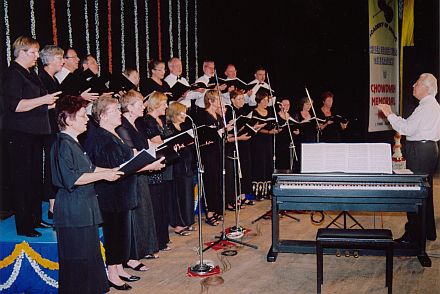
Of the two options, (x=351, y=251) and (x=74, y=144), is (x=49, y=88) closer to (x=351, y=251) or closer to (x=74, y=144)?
(x=74, y=144)

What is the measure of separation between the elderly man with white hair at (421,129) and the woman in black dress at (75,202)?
117 inches

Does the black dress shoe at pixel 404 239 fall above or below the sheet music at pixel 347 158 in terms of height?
below

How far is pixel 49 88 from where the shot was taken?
16.4ft

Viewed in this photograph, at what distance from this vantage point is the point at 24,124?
452 cm

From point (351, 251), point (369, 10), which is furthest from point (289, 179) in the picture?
point (369, 10)

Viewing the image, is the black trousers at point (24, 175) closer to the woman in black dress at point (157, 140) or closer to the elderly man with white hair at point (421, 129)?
the woman in black dress at point (157, 140)

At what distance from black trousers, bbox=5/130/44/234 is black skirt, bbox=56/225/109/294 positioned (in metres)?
0.95

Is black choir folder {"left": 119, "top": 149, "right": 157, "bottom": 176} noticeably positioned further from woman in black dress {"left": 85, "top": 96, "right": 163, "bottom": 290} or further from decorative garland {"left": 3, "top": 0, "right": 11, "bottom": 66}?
decorative garland {"left": 3, "top": 0, "right": 11, "bottom": 66}

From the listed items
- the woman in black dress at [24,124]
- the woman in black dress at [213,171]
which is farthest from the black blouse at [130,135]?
the woman in black dress at [213,171]

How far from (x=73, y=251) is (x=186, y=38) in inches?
237

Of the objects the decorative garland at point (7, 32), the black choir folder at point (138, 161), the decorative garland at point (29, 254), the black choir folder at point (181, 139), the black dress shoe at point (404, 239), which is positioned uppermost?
the decorative garland at point (7, 32)

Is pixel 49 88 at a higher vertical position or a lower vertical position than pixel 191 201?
→ higher

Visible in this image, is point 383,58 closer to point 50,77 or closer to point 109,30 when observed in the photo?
point 109,30

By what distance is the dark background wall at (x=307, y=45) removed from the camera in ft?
30.6
